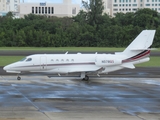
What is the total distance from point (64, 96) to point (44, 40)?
7876 cm

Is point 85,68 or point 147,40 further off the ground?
point 147,40

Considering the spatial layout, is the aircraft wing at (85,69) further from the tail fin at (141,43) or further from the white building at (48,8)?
the white building at (48,8)

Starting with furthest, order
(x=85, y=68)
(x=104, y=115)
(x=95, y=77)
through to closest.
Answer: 1. (x=95, y=77)
2. (x=85, y=68)
3. (x=104, y=115)

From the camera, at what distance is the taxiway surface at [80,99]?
20.2 metres

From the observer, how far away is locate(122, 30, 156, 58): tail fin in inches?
1443

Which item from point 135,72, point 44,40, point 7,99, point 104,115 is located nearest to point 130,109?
point 104,115

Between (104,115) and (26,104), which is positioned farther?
(26,104)

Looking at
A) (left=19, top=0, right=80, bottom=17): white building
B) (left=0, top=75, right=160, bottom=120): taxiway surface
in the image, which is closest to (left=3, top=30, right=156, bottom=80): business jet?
(left=0, top=75, right=160, bottom=120): taxiway surface

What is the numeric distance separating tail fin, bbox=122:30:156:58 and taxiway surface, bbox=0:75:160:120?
90.6 inches

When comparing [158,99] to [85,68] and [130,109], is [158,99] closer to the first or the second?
[130,109]

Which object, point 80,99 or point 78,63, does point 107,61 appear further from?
point 80,99

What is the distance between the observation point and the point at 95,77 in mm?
38281

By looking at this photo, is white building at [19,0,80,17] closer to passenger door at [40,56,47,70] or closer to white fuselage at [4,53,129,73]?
white fuselage at [4,53,129,73]

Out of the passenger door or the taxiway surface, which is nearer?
the taxiway surface
